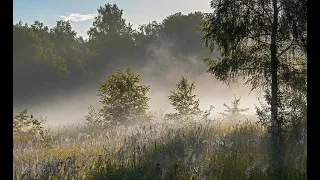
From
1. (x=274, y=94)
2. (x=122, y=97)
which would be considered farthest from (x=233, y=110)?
(x=274, y=94)

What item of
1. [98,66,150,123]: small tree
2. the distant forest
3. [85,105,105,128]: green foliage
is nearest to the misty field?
[98,66,150,123]: small tree

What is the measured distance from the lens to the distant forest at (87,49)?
1941 inches

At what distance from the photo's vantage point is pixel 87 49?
193 feet

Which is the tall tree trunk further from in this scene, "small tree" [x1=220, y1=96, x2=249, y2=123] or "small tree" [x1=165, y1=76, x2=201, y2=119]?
"small tree" [x1=220, y1=96, x2=249, y2=123]

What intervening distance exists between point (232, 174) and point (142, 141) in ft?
8.21

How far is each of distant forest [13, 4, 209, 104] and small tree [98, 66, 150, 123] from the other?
2508cm

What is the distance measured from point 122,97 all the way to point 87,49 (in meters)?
44.0

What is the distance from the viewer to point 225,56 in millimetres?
11688

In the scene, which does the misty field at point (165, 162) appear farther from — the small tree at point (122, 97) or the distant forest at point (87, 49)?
the distant forest at point (87, 49)

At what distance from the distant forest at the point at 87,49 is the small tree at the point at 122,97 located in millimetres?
25076

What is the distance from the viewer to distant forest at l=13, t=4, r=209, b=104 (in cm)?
4931

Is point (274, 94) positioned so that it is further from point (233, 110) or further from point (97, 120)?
point (233, 110)

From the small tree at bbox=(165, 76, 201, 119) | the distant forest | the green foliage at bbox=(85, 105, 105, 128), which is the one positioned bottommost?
the green foliage at bbox=(85, 105, 105, 128)
